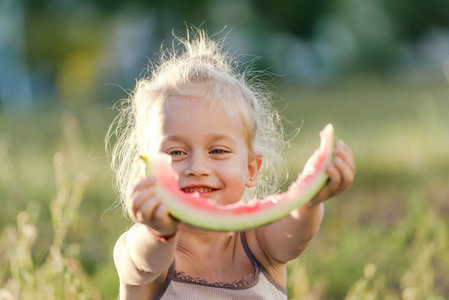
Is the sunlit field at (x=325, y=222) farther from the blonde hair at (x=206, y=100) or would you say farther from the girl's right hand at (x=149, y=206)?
the girl's right hand at (x=149, y=206)

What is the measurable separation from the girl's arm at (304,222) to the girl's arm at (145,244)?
406 millimetres

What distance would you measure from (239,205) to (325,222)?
2595mm

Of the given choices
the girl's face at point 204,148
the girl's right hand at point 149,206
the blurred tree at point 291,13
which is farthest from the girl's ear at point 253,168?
the blurred tree at point 291,13

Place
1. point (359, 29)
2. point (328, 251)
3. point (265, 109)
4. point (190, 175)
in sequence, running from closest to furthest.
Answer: point (190, 175), point (265, 109), point (328, 251), point (359, 29)

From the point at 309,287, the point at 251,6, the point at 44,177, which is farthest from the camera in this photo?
the point at 251,6

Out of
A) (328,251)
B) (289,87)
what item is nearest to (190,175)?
(328,251)

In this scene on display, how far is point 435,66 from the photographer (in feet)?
64.5

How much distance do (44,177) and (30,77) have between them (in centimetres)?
2117

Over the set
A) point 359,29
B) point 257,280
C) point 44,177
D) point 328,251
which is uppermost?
point 359,29

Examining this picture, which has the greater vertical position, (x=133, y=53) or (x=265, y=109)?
(x=133, y=53)

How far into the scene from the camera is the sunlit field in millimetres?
3021

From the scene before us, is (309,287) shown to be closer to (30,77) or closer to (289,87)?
(289,87)

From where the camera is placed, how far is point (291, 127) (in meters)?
8.47

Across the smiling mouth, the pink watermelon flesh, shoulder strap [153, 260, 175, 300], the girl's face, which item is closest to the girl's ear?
the girl's face
